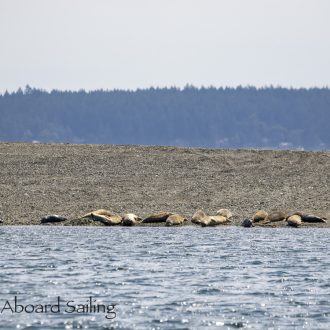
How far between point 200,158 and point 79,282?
37678 mm

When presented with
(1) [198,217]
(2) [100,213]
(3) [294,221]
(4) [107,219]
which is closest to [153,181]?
(2) [100,213]

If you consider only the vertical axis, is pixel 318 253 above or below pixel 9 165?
below

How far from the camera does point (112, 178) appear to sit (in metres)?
61.6

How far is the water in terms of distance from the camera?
2473cm

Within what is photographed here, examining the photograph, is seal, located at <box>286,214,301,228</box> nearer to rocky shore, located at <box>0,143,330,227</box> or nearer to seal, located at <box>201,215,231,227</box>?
rocky shore, located at <box>0,143,330,227</box>

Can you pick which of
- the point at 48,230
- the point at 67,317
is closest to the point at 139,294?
the point at 67,317

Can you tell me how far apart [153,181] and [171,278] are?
29814 mm

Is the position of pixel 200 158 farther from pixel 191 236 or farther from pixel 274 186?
pixel 191 236

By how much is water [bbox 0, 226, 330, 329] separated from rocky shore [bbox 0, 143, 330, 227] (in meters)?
8.02

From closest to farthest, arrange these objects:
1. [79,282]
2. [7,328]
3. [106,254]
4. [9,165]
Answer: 1. [7,328]
2. [79,282]
3. [106,254]
4. [9,165]

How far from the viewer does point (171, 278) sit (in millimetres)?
30938

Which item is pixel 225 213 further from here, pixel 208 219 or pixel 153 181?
pixel 153 181

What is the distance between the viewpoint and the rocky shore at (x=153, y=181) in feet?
178

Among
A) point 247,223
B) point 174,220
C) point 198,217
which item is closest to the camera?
point 247,223
